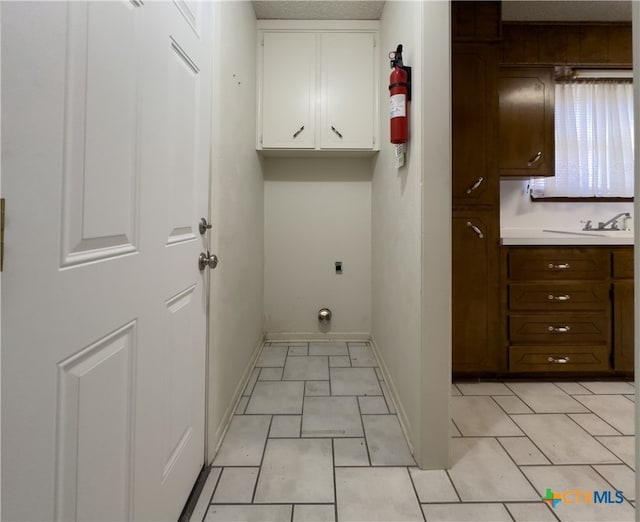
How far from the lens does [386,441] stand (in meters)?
1.51

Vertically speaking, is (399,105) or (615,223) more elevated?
(399,105)

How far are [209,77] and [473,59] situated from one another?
5.59 ft

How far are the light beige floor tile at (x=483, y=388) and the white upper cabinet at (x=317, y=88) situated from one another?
1.83 m

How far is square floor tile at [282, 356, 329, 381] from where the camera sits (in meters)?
2.16

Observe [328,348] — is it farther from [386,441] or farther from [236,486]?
[236,486]

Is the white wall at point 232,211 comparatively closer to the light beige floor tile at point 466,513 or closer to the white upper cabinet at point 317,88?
the white upper cabinet at point 317,88

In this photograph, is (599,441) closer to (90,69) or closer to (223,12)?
(90,69)

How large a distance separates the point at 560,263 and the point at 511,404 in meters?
0.97

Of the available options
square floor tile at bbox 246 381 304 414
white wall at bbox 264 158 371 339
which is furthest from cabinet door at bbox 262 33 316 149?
square floor tile at bbox 246 381 304 414

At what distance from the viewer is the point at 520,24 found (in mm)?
2258

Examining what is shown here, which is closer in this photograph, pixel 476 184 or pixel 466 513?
pixel 466 513

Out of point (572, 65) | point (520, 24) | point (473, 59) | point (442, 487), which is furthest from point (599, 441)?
point (520, 24)

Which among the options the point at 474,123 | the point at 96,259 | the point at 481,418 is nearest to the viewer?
the point at 96,259

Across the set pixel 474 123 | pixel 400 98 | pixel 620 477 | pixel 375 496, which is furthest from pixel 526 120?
pixel 375 496
